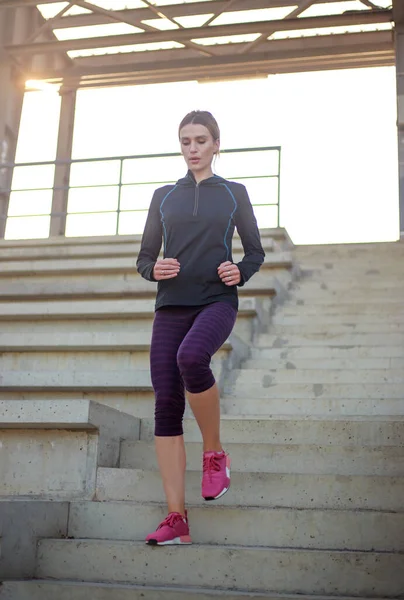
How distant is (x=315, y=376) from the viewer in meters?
4.11

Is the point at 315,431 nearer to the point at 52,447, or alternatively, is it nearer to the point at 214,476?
the point at 214,476

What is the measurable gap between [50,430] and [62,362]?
4.92ft

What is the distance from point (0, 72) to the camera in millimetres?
10094

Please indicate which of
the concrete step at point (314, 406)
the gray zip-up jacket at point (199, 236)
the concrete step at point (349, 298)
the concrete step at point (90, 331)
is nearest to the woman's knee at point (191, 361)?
the gray zip-up jacket at point (199, 236)

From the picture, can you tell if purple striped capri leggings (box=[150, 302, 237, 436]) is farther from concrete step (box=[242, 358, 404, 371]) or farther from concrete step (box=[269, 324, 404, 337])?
concrete step (box=[269, 324, 404, 337])

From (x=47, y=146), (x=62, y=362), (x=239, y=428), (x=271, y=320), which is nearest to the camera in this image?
(x=239, y=428)

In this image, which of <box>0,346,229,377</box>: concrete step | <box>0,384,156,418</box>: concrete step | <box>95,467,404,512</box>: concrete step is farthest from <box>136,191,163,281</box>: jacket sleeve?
<box>0,346,229,377</box>: concrete step

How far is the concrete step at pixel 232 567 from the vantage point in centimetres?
223

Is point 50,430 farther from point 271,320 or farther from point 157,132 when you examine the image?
point 157,132

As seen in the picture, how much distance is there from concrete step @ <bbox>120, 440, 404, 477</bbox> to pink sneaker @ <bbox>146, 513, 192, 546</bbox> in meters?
0.49

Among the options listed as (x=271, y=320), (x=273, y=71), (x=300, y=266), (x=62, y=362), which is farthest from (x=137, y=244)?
(x=273, y=71)

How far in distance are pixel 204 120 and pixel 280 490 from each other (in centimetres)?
120

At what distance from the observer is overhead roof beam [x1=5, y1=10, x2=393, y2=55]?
9.15 meters

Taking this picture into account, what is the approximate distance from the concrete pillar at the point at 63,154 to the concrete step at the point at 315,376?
660cm
